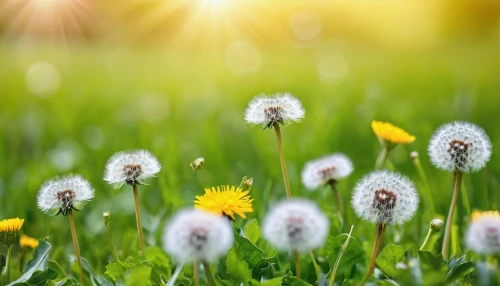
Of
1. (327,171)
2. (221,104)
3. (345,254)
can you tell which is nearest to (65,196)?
(345,254)

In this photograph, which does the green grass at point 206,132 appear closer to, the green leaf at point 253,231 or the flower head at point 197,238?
the green leaf at point 253,231

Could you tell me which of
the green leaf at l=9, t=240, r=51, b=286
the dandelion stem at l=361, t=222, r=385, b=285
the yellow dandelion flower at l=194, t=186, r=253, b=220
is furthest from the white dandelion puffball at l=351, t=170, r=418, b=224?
the green leaf at l=9, t=240, r=51, b=286

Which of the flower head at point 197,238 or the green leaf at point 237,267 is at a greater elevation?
the flower head at point 197,238

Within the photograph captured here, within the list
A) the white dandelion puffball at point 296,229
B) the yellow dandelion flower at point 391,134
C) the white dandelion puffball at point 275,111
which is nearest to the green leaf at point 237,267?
the white dandelion puffball at point 296,229

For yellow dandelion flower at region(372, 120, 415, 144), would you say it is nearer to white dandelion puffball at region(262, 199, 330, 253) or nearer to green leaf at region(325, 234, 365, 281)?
green leaf at region(325, 234, 365, 281)

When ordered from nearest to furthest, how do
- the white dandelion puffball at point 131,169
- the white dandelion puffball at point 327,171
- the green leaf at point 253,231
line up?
the white dandelion puffball at point 131,169, the green leaf at point 253,231, the white dandelion puffball at point 327,171

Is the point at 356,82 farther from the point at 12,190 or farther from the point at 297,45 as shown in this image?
the point at 297,45
